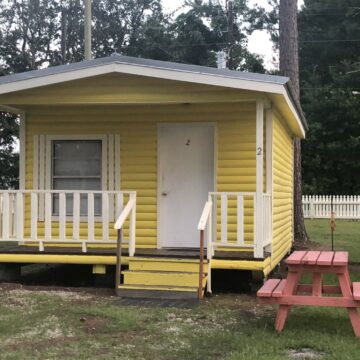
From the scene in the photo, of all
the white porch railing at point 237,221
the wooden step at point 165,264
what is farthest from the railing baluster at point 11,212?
the white porch railing at point 237,221

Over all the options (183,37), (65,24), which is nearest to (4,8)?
(65,24)

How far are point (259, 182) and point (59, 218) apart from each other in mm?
2952

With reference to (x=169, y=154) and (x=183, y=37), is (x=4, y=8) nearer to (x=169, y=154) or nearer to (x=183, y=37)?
(x=183, y=37)

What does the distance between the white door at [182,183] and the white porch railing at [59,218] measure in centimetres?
67

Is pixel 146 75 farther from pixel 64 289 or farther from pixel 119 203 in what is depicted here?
pixel 64 289

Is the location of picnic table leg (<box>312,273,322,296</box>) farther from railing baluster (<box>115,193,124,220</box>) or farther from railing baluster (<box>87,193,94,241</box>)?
railing baluster (<box>87,193,94,241</box>)

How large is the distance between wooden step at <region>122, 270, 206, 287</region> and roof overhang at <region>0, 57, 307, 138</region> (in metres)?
2.55

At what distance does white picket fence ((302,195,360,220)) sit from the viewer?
28688 mm

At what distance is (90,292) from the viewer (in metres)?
8.40

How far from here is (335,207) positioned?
2905 centimetres

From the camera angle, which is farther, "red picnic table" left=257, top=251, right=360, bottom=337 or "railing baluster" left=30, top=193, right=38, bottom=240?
"railing baluster" left=30, top=193, right=38, bottom=240

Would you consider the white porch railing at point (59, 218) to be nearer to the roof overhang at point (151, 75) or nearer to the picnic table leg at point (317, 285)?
the roof overhang at point (151, 75)

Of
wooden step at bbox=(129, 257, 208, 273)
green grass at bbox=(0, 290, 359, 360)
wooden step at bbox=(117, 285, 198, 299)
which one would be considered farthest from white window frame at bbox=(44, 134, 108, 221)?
green grass at bbox=(0, 290, 359, 360)

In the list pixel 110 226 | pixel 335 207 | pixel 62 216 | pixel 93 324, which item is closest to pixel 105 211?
pixel 62 216
